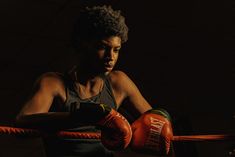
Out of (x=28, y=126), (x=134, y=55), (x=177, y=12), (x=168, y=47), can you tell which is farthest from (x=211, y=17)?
(x=28, y=126)

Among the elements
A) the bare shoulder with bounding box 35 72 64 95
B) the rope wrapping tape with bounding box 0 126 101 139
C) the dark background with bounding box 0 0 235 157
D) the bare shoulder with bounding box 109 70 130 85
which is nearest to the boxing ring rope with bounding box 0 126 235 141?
the rope wrapping tape with bounding box 0 126 101 139

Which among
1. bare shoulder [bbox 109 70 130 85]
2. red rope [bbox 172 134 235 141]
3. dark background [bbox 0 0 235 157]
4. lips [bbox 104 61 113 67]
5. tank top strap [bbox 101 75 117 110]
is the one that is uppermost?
lips [bbox 104 61 113 67]

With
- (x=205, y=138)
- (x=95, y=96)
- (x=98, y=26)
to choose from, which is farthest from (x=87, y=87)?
(x=205, y=138)

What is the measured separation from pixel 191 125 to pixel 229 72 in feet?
3.80

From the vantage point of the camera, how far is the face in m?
1.46

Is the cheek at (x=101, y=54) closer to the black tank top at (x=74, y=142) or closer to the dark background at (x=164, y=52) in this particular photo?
the black tank top at (x=74, y=142)

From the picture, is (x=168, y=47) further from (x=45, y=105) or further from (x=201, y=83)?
(x=45, y=105)

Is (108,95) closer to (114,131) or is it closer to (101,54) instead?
(101,54)

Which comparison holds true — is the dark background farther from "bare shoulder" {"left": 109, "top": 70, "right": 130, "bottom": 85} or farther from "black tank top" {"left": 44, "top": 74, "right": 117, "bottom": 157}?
"black tank top" {"left": 44, "top": 74, "right": 117, "bottom": 157}

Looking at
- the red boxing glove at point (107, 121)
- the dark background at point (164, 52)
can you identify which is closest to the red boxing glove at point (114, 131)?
the red boxing glove at point (107, 121)

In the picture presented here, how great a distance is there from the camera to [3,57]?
4418 mm

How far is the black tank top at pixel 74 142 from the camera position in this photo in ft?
4.72

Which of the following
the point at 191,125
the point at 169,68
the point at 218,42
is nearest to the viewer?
the point at 218,42

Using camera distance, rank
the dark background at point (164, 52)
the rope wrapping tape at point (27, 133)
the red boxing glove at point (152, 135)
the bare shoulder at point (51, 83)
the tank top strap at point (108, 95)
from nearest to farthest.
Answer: the rope wrapping tape at point (27, 133)
the red boxing glove at point (152, 135)
the bare shoulder at point (51, 83)
the tank top strap at point (108, 95)
the dark background at point (164, 52)
